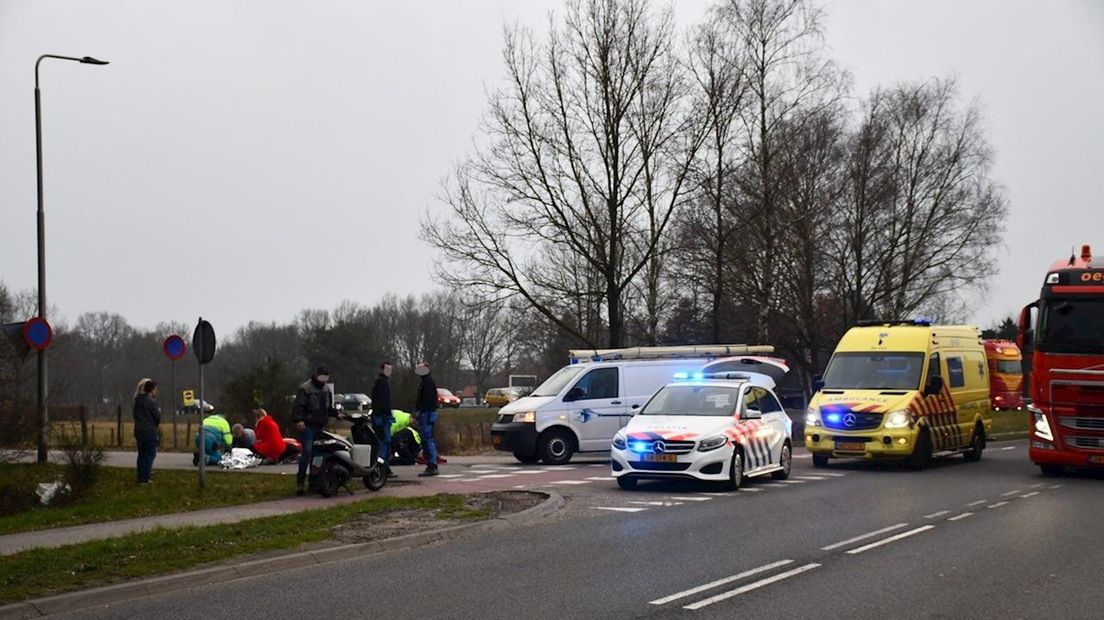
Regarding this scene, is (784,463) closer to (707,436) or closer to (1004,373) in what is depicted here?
(707,436)

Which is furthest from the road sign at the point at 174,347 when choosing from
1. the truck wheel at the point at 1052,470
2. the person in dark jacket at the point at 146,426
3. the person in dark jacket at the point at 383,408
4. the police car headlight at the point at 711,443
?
the truck wheel at the point at 1052,470

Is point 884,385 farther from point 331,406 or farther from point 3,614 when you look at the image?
point 3,614

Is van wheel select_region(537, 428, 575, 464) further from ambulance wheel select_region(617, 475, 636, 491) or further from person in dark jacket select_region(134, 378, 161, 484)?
person in dark jacket select_region(134, 378, 161, 484)

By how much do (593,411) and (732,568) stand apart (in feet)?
45.3

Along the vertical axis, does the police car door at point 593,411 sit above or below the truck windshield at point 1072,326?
below

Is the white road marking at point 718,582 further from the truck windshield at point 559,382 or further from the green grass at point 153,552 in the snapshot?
the truck windshield at point 559,382

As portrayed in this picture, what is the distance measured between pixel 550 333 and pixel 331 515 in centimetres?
3430

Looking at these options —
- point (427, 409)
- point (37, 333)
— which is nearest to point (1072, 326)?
point (427, 409)

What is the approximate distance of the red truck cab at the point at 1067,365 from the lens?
19.2m

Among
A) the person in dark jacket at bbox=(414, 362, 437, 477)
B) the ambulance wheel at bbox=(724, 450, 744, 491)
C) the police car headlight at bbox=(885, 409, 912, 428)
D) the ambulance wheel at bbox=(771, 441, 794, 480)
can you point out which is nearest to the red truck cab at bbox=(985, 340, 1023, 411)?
the police car headlight at bbox=(885, 409, 912, 428)

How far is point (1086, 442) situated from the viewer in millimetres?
19312

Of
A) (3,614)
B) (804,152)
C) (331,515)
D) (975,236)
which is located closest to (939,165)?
(975,236)

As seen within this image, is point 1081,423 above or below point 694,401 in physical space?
below

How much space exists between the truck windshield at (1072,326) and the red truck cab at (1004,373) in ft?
128
